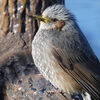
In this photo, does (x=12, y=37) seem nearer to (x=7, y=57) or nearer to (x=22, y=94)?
(x=7, y=57)

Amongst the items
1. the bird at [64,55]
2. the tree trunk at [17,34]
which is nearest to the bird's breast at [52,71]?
the bird at [64,55]

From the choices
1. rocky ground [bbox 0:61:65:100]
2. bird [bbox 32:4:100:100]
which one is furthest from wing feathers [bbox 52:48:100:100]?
rocky ground [bbox 0:61:65:100]

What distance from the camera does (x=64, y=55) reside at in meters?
5.88

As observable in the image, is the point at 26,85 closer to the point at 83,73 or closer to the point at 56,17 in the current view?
the point at 83,73

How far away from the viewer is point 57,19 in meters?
6.02

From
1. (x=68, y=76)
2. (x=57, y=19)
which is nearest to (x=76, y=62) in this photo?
(x=68, y=76)

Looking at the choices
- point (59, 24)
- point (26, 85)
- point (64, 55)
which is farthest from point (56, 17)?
point (26, 85)

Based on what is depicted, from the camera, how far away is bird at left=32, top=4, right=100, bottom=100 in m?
5.79

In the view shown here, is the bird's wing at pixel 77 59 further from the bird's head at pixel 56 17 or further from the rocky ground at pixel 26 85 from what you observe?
the rocky ground at pixel 26 85

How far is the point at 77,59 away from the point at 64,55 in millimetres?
156

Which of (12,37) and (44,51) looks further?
(12,37)

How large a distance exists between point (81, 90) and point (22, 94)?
0.68 meters

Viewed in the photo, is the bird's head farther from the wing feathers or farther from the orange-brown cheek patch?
the wing feathers

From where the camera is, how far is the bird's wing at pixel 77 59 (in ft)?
18.9
